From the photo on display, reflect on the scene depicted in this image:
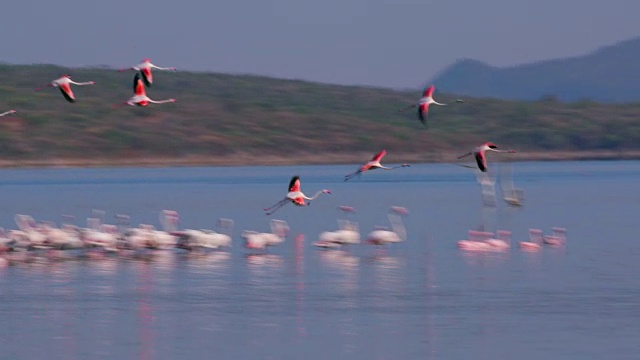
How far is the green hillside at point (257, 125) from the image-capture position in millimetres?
81125

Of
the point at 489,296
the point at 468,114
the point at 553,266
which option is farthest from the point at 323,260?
the point at 468,114

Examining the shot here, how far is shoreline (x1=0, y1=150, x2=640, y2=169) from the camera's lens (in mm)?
A: 80562

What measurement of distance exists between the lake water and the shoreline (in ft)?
129

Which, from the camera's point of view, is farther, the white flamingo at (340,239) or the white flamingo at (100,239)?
the white flamingo at (340,239)

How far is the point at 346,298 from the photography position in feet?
71.1

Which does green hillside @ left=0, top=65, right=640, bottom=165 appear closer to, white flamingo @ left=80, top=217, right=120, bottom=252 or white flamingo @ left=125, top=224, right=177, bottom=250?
white flamingo @ left=80, top=217, right=120, bottom=252

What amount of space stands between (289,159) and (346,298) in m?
65.2

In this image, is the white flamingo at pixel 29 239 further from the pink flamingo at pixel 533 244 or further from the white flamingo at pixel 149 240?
the pink flamingo at pixel 533 244

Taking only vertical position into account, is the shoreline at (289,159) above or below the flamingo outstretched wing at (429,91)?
above

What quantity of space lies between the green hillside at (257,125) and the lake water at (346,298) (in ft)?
131

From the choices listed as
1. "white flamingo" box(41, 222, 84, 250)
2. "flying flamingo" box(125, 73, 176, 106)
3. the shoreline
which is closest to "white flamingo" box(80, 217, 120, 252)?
"white flamingo" box(41, 222, 84, 250)

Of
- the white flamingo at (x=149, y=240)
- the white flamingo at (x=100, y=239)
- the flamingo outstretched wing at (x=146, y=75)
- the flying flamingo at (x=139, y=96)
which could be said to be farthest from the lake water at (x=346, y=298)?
the flamingo outstretched wing at (x=146, y=75)

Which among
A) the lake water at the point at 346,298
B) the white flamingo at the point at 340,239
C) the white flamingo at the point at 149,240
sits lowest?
the lake water at the point at 346,298

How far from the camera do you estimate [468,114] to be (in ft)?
325
